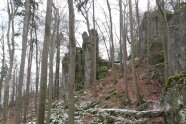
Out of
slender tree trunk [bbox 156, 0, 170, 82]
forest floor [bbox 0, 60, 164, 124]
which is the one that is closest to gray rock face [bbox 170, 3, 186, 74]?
slender tree trunk [bbox 156, 0, 170, 82]

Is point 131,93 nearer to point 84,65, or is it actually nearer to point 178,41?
point 178,41

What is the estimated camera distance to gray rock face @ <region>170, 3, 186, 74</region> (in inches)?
508

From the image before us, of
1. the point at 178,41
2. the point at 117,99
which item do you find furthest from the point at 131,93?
the point at 178,41

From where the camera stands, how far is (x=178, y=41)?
44.9ft

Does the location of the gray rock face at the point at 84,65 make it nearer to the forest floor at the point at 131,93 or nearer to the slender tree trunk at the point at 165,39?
the forest floor at the point at 131,93

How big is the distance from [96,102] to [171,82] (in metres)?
10.2

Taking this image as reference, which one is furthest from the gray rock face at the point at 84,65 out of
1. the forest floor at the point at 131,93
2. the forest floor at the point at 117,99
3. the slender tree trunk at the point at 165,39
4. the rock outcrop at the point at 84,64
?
the slender tree trunk at the point at 165,39

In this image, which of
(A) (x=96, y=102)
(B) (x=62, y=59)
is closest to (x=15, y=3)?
(A) (x=96, y=102)

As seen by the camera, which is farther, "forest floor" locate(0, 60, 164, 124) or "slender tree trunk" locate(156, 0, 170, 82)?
"forest floor" locate(0, 60, 164, 124)

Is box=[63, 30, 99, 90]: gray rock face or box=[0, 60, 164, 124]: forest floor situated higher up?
box=[63, 30, 99, 90]: gray rock face

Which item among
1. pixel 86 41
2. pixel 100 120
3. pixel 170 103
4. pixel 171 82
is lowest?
pixel 100 120

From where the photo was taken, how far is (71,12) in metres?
9.22

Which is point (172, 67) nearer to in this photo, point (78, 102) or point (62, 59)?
point (78, 102)

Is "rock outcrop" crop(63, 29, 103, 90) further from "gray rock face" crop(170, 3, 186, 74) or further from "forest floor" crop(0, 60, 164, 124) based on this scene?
"gray rock face" crop(170, 3, 186, 74)
